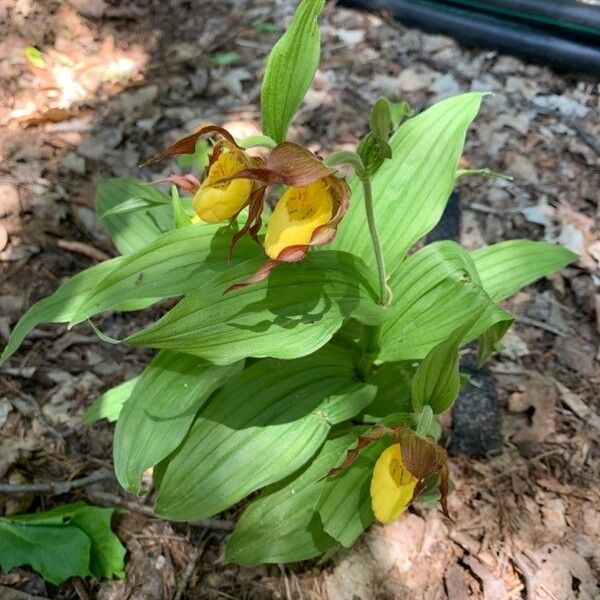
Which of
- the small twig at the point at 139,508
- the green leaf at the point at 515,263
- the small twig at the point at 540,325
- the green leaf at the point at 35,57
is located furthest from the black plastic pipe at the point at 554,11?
the small twig at the point at 139,508

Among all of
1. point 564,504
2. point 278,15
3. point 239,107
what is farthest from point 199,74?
point 564,504

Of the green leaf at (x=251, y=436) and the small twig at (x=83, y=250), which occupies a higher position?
the green leaf at (x=251, y=436)

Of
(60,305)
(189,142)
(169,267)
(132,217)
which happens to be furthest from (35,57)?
(189,142)

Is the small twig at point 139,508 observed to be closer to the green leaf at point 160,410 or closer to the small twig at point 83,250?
the green leaf at point 160,410

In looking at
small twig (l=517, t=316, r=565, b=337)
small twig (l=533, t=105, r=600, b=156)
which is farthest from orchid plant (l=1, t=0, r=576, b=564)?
small twig (l=533, t=105, r=600, b=156)

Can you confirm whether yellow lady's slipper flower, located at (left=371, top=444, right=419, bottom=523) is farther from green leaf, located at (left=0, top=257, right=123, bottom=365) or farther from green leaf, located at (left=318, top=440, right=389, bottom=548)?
green leaf, located at (left=0, top=257, right=123, bottom=365)
